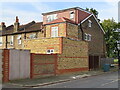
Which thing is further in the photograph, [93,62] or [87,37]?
[87,37]

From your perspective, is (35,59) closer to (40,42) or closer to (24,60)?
(24,60)

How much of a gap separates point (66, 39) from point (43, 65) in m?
5.25

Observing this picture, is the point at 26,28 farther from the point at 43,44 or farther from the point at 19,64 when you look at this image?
the point at 19,64

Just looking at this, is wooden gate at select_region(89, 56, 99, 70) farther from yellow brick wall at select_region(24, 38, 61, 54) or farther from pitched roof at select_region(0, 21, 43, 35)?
pitched roof at select_region(0, 21, 43, 35)

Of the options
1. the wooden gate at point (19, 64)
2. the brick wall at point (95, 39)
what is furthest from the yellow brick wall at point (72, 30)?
the wooden gate at point (19, 64)

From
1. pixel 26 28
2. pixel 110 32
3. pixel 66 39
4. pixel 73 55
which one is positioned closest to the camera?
pixel 66 39

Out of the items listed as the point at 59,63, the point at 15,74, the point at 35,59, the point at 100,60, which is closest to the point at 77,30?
the point at 100,60

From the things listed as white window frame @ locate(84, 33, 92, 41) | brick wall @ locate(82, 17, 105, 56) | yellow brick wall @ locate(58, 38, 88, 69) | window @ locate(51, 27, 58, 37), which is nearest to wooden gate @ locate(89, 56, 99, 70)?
yellow brick wall @ locate(58, 38, 88, 69)

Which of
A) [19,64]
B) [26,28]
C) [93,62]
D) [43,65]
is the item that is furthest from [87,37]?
[19,64]

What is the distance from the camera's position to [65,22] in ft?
91.1

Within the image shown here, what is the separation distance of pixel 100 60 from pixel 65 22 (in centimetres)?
854

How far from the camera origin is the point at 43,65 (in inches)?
699

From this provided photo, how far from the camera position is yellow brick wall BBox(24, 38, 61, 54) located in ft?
70.5

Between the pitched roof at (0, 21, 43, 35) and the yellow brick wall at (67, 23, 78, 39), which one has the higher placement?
the pitched roof at (0, 21, 43, 35)
